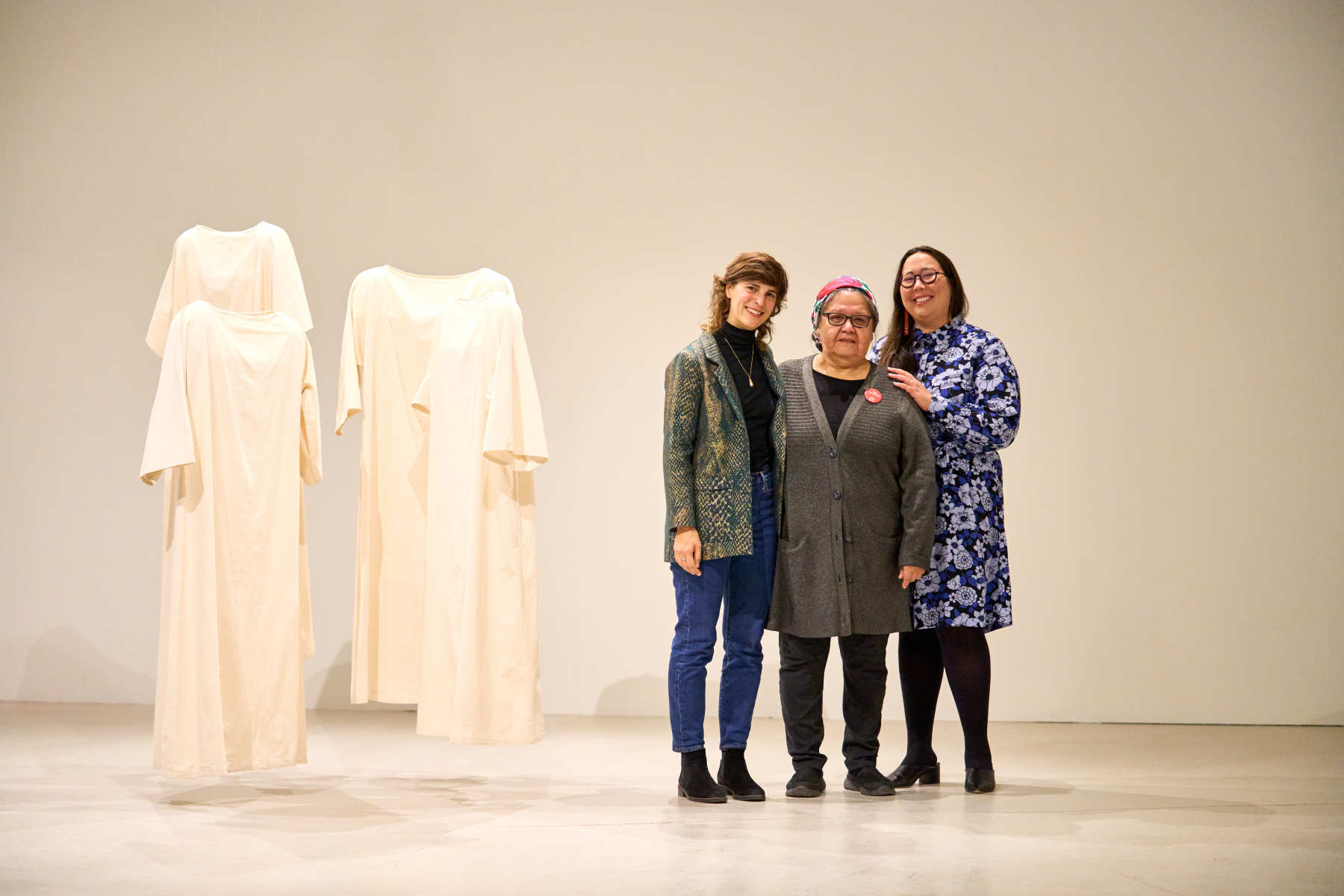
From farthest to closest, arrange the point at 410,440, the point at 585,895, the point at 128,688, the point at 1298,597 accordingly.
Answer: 1. the point at 128,688
2. the point at 1298,597
3. the point at 410,440
4. the point at 585,895

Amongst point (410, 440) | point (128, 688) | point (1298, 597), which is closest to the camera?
point (410, 440)

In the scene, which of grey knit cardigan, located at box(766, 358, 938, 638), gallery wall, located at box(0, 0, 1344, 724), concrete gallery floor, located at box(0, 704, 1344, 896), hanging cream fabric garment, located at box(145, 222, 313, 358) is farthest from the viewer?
gallery wall, located at box(0, 0, 1344, 724)

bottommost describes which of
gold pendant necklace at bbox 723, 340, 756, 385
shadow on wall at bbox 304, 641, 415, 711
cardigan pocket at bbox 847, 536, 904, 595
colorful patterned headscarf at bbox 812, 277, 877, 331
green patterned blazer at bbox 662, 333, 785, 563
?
shadow on wall at bbox 304, 641, 415, 711

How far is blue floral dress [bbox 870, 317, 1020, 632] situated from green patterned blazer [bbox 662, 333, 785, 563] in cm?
59

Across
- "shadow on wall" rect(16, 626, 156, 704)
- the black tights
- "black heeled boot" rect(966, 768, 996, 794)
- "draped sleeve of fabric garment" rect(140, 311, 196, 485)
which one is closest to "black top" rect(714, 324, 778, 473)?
the black tights

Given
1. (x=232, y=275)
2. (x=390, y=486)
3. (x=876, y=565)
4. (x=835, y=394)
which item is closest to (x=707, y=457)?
(x=835, y=394)

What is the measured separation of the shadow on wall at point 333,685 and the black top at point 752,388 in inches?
109

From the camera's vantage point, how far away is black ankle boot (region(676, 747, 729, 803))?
3039 mm

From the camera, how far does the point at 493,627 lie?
3344 mm

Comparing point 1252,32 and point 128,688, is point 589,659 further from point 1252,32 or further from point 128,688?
point 1252,32

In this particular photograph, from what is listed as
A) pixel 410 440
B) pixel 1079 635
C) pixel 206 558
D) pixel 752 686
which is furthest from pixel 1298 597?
pixel 206 558

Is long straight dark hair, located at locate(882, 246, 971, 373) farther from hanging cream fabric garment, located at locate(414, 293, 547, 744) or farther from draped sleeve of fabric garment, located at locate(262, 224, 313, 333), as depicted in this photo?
draped sleeve of fabric garment, located at locate(262, 224, 313, 333)

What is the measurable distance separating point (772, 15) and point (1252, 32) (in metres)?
2.14

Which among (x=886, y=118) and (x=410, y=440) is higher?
(x=886, y=118)
